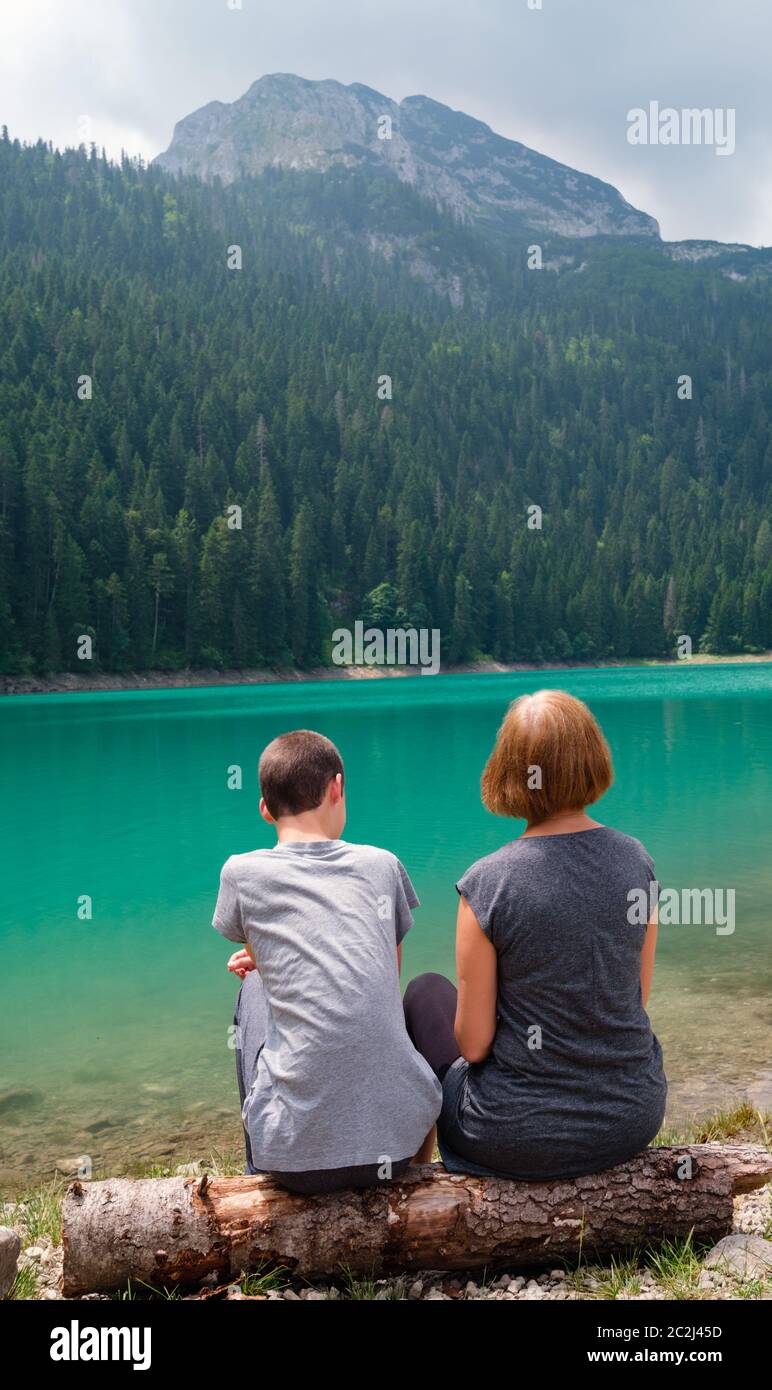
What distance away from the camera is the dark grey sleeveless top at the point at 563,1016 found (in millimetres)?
3402

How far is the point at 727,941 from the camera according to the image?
11.7m

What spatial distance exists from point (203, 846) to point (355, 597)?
334 feet

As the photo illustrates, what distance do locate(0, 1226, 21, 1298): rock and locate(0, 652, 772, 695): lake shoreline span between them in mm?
71696

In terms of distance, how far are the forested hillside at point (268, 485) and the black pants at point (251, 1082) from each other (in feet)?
240

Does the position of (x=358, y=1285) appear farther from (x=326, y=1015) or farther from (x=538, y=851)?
(x=538, y=851)

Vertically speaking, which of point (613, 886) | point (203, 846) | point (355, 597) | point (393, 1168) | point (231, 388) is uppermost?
point (231, 388)

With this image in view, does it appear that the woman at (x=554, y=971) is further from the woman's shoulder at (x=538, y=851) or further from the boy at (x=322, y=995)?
the boy at (x=322, y=995)

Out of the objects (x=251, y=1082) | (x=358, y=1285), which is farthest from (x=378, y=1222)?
(x=251, y=1082)

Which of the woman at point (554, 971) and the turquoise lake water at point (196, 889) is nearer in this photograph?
the woman at point (554, 971)

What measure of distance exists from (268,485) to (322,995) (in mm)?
113300

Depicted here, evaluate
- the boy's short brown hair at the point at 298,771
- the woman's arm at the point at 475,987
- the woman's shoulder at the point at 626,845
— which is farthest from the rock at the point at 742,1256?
the boy's short brown hair at the point at 298,771

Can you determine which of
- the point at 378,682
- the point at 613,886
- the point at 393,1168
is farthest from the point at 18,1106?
the point at 378,682

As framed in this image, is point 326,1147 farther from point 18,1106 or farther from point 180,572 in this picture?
point 180,572

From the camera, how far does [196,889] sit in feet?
53.1
